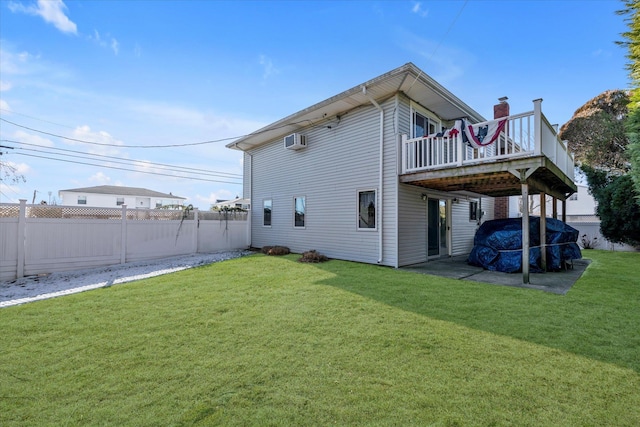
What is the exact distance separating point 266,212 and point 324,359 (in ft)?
32.9

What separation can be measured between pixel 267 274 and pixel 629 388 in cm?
595

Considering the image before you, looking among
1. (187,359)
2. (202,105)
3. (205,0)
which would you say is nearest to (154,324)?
(187,359)

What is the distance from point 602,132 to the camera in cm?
1703

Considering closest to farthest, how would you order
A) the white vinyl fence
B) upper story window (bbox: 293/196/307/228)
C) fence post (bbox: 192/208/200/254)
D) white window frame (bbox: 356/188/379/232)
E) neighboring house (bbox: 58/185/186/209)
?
the white vinyl fence < white window frame (bbox: 356/188/379/232) < upper story window (bbox: 293/196/307/228) < fence post (bbox: 192/208/200/254) < neighboring house (bbox: 58/185/186/209)

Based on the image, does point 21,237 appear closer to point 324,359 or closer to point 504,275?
point 324,359

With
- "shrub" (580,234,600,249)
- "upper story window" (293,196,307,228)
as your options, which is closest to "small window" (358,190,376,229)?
"upper story window" (293,196,307,228)

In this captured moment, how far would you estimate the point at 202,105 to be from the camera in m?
13.2

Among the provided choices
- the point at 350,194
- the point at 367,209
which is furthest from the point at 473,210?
the point at 350,194

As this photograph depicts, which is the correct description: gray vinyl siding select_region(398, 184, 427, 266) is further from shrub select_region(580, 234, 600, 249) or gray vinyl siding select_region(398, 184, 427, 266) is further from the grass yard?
shrub select_region(580, 234, 600, 249)

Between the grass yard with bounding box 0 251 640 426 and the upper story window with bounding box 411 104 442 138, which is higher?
the upper story window with bounding box 411 104 442 138

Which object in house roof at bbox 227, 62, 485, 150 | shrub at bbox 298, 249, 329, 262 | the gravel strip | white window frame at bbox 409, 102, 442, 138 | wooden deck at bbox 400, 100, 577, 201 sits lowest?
the gravel strip

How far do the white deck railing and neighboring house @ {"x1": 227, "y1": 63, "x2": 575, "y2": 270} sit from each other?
0.02 m

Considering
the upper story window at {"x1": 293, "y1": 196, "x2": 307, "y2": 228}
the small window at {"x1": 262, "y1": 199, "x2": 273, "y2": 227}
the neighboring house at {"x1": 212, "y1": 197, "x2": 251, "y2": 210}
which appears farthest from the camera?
the neighboring house at {"x1": 212, "y1": 197, "x2": 251, "y2": 210}

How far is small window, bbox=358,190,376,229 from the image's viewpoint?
8484mm
